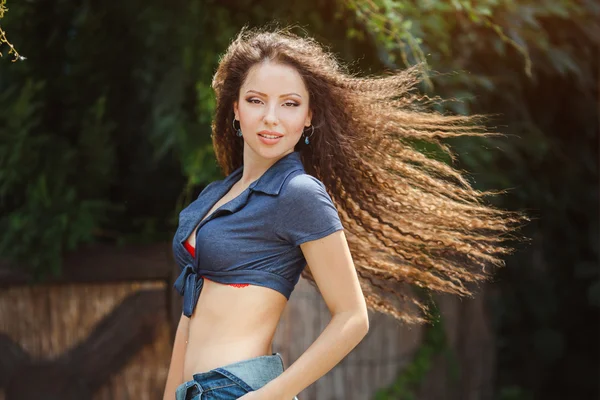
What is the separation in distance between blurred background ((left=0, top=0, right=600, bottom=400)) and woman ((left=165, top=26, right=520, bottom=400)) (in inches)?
42.9

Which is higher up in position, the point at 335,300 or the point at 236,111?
the point at 236,111

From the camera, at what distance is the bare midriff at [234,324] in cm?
221

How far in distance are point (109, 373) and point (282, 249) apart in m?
2.27

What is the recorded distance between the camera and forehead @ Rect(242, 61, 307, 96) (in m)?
2.34

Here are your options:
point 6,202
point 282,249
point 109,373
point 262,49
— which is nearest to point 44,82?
point 6,202

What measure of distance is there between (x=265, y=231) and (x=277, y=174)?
0.18 m

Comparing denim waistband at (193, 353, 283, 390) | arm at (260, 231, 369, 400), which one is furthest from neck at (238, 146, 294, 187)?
denim waistband at (193, 353, 283, 390)

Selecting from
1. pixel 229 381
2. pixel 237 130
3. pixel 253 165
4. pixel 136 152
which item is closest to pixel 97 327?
pixel 136 152

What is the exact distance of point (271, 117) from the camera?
231 cm

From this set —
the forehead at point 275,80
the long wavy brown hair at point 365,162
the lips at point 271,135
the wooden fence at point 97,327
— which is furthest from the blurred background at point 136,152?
the lips at point 271,135

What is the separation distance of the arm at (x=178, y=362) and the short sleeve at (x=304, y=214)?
1.50 ft

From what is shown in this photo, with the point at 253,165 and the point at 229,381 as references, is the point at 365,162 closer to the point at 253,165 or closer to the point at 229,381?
the point at 253,165

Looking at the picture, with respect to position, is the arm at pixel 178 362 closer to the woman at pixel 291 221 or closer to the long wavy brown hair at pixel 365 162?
the woman at pixel 291 221

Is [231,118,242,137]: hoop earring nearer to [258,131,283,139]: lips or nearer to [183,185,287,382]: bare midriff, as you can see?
[258,131,283,139]: lips
